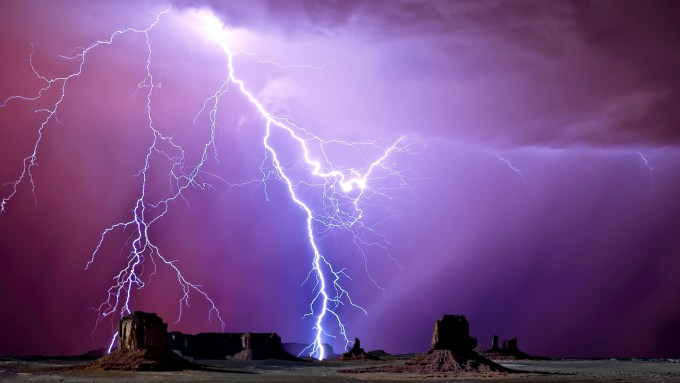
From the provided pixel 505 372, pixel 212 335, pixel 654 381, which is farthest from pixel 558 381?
pixel 212 335

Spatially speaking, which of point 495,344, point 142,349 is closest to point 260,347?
point 495,344

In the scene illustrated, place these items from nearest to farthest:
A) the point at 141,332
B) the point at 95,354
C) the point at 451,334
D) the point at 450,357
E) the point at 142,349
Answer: the point at 142,349, the point at 141,332, the point at 450,357, the point at 451,334, the point at 95,354

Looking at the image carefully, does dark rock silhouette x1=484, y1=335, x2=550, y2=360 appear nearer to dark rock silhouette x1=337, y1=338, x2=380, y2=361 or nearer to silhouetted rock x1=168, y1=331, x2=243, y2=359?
dark rock silhouette x1=337, y1=338, x2=380, y2=361

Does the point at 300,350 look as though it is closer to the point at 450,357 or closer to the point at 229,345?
the point at 229,345

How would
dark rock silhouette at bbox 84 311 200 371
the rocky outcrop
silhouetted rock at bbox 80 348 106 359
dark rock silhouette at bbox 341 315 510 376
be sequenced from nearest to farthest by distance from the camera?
1. dark rock silhouette at bbox 84 311 200 371
2. the rocky outcrop
3. dark rock silhouette at bbox 341 315 510 376
4. silhouetted rock at bbox 80 348 106 359

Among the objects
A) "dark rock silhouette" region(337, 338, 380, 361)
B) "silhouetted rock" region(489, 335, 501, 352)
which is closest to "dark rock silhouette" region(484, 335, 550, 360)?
"silhouetted rock" region(489, 335, 501, 352)

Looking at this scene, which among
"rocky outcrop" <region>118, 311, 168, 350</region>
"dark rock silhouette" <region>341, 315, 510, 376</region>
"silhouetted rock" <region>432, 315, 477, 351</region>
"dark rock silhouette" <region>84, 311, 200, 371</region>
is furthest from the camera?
"silhouetted rock" <region>432, 315, 477, 351</region>

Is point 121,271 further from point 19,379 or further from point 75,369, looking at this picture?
point 19,379

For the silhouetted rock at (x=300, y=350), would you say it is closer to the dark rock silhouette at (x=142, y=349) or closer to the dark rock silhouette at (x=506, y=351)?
the dark rock silhouette at (x=506, y=351)
